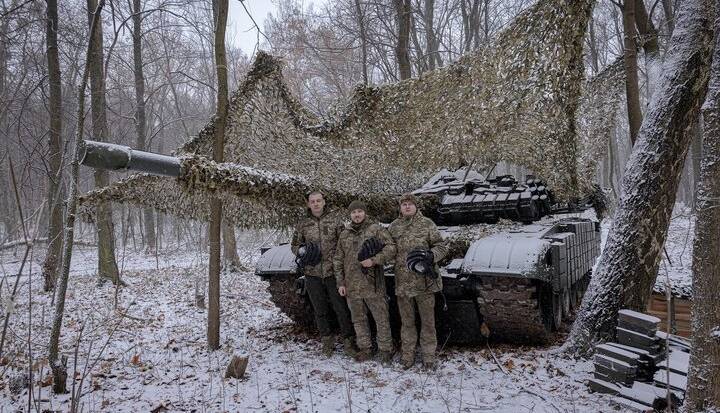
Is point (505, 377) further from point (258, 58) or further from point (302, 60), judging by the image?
point (302, 60)

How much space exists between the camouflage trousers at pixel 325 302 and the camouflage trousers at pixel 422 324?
755 mm

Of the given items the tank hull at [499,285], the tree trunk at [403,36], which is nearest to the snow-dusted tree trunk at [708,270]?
the tank hull at [499,285]

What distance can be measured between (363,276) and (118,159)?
254cm

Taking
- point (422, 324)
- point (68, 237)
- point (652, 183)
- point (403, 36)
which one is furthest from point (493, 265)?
point (403, 36)

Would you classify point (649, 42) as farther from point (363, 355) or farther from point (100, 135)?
point (100, 135)

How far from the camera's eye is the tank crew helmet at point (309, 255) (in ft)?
16.1

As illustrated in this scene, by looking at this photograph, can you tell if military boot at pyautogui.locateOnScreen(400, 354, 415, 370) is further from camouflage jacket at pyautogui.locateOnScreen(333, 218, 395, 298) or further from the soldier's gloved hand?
the soldier's gloved hand

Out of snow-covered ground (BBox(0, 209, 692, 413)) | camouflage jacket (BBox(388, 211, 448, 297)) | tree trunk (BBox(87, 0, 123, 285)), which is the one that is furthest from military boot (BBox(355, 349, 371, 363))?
tree trunk (BBox(87, 0, 123, 285))

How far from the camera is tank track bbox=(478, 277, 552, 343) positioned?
14.5 ft

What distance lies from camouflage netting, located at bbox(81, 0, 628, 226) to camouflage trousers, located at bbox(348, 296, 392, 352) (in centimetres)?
132

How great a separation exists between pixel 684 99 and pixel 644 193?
89cm

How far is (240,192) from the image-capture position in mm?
4441

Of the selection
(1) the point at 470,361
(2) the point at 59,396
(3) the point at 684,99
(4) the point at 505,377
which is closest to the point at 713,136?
(3) the point at 684,99

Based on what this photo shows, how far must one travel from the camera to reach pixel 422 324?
477 centimetres
